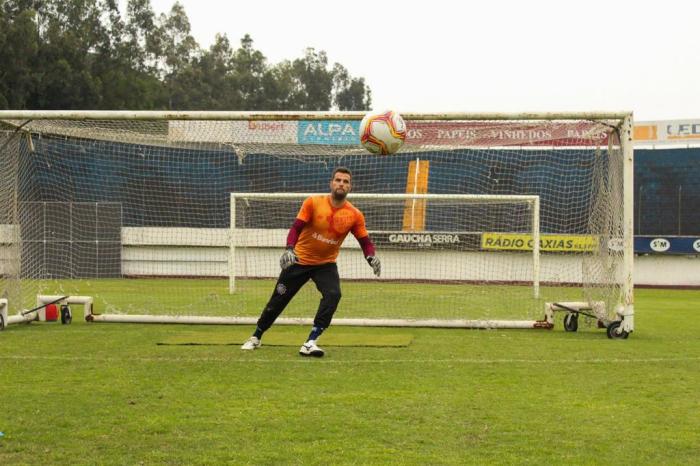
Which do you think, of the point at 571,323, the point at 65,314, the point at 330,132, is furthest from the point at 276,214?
the point at 571,323

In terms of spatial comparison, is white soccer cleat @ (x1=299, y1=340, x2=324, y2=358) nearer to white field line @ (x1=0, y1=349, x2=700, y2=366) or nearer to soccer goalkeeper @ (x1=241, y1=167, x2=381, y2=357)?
soccer goalkeeper @ (x1=241, y1=167, x2=381, y2=357)

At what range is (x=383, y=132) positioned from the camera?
10.8 metres

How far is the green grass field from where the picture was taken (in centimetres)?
568

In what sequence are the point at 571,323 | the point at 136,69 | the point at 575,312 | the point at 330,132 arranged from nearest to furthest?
the point at 575,312, the point at 571,323, the point at 330,132, the point at 136,69

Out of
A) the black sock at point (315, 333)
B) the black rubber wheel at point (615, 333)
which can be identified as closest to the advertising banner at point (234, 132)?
the black sock at point (315, 333)

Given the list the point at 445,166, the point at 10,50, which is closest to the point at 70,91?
the point at 10,50

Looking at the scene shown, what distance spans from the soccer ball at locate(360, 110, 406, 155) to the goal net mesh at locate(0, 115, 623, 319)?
507 cm

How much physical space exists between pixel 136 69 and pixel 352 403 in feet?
206

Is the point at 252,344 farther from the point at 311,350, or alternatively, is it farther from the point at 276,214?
the point at 276,214

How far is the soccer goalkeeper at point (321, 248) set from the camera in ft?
32.6

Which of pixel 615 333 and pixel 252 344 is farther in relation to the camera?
pixel 615 333

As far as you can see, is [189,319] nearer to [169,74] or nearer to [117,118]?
[117,118]

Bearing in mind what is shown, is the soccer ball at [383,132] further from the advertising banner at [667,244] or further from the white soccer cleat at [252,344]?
the advertising banner at [667,244]

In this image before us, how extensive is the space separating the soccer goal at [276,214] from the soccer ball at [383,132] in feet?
12.3
